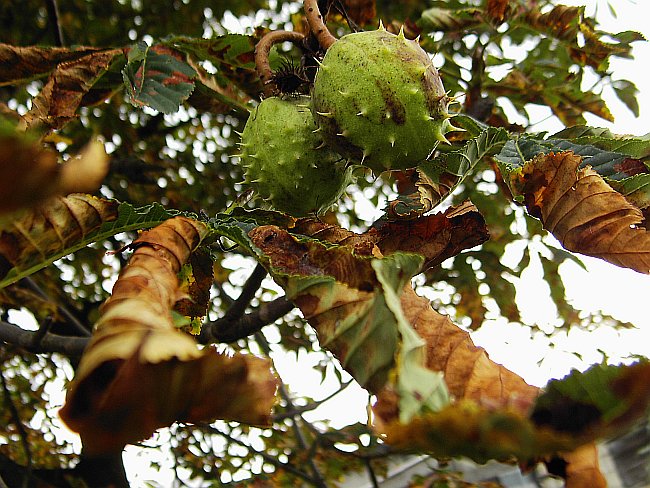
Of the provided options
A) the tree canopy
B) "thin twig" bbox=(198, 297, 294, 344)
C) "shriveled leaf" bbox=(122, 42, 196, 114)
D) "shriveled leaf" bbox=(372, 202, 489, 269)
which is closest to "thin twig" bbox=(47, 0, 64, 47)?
the tree canopy

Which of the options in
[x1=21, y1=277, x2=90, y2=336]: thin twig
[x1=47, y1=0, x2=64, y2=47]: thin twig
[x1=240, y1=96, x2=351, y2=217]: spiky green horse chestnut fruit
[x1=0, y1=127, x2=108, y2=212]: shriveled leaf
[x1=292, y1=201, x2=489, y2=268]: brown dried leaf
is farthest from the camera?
[x1=21, y1=277, x2=90, y2=336]: thin twig

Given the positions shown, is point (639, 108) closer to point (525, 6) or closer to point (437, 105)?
point (525, 6)

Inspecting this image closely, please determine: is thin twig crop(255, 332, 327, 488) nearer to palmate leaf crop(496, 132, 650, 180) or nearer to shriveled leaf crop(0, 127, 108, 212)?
palmate leaf crop(496, 132, 650, 180)

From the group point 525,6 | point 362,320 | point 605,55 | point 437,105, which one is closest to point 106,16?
point 525,6

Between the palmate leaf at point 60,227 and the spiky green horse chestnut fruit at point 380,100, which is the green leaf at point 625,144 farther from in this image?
the palmate leaf at point 60,227

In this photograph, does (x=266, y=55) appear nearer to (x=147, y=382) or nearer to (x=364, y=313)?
(x=364, y=313)

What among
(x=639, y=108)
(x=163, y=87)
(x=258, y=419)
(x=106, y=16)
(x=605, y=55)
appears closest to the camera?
(x=258, y=419)
